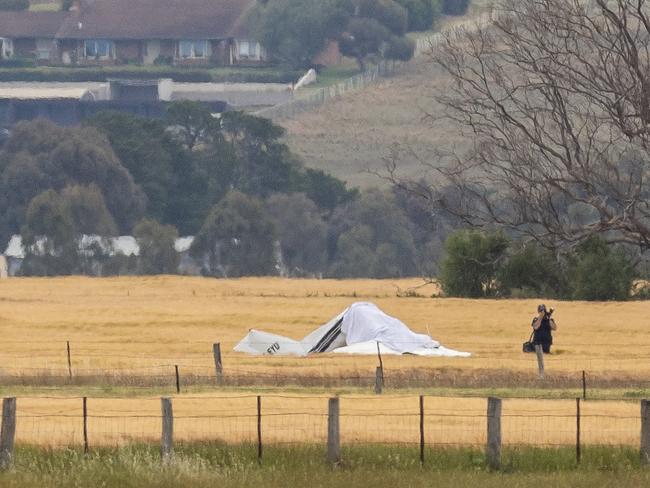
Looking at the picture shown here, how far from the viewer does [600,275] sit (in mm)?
51656

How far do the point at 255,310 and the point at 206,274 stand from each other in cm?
4177

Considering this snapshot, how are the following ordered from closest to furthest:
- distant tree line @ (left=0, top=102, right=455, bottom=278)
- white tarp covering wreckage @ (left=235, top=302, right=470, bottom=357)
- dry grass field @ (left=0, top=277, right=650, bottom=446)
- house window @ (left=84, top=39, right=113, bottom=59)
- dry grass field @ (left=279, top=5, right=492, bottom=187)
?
dry grass field @ (left=0, top=277, right=650, bottom=446), white tarp covering wreckage @ (left=235, top=302, right=470, bottom=357), distant tree line @ (left=0, top=102, right=455, bottom=278), dry grass field @ (left=279, top=5, right=492, bottom=187), house window @ (left=84, top=39, right=113, bottom=59)

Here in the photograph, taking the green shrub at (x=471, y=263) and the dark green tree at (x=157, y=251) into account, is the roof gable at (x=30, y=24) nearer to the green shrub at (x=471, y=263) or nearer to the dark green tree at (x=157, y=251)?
the dark green tree at (x=157, y=251)

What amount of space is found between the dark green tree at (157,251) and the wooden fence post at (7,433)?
67595 millimetres

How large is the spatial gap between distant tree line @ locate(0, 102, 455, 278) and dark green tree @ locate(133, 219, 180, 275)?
0.07 meters

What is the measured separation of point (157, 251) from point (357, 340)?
5161 cm

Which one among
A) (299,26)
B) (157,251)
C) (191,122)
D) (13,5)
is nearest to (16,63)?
(13,5)

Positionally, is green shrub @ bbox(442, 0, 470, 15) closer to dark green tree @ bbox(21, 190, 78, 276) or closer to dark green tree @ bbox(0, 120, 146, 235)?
dark green tree @ bbox(0, 120, 146, 235)

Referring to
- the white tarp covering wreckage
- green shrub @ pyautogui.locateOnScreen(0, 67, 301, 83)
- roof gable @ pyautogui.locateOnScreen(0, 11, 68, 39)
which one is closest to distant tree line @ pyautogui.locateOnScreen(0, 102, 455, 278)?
green shrub @ pyautogui.locateOnScreen(0, 67, 301, 83)

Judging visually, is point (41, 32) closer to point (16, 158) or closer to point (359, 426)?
point (16, 158)

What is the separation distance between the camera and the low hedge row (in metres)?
146

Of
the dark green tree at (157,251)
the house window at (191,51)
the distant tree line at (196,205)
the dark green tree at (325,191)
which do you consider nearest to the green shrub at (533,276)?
the distant tree line at (196,205)

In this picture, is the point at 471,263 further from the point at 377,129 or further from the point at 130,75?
the point at 130,75

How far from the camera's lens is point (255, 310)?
53.2 m
